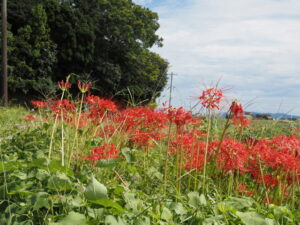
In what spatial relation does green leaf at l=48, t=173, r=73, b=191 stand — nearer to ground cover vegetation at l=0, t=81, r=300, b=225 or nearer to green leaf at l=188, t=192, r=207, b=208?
ground cover vegetation at l=0, t=81, r=300, b=225

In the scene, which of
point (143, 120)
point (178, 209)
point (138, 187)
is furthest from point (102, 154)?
point (143, 120)

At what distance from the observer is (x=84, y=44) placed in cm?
2036

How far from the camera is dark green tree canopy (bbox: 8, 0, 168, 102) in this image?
1839 cm

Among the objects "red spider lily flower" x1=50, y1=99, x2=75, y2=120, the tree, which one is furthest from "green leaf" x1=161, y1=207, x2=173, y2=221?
the tree

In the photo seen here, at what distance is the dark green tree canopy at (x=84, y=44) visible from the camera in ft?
60.3

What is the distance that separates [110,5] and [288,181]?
22465 millimetres

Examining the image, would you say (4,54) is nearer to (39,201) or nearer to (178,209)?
(39,201)

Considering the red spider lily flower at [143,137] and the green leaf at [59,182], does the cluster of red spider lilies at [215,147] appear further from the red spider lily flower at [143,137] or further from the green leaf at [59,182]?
the green leaf at [59,182]

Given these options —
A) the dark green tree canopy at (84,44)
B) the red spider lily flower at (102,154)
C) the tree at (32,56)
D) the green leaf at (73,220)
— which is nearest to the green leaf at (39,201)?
the green leaf at (73,220)

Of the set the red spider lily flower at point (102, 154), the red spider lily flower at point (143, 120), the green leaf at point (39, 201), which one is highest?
the red spider lily flower at point (143, 120)

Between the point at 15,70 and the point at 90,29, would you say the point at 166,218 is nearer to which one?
the point at 15,70

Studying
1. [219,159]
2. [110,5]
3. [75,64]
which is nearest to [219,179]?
[219,159]

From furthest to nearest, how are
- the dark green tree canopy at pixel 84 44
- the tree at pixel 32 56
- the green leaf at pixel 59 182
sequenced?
the dark green tree canopy at pixel 84 44
the tree at pixel 32 56
the green leaf at pixel 59 182

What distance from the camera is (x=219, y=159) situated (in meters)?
3.00
